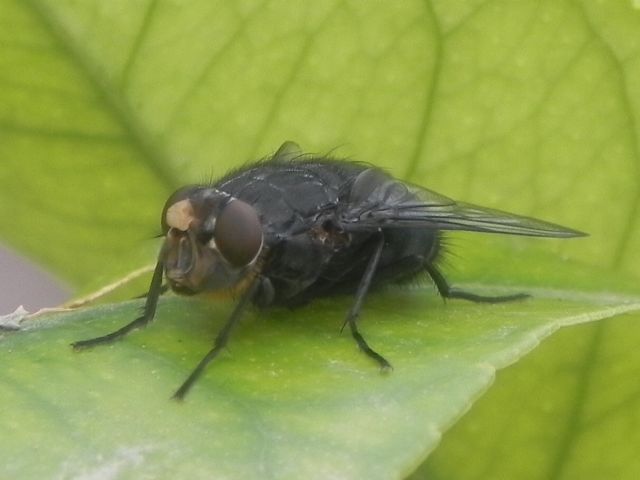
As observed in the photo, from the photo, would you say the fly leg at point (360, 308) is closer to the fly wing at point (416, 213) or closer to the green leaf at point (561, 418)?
the fly wing at point (416, 213)

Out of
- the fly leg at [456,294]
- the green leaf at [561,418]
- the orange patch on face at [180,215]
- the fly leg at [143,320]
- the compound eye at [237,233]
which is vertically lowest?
the green leaf at [561,418]

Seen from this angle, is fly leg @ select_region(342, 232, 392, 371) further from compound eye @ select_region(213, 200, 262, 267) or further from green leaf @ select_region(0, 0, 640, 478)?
compound eye @ select_region(213, 200, 262, 267)

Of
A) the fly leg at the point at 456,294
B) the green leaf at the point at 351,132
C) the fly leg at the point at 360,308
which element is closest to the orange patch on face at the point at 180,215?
the green leaf at the point at 351,132

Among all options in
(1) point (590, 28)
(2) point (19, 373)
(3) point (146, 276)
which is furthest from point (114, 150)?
(1) point (590, 28)

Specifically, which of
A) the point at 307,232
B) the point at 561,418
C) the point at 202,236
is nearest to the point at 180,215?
the point at 202,236

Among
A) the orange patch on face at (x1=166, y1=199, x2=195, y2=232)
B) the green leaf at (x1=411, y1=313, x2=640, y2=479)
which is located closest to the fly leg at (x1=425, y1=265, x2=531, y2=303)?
the green leaf at (x1=411, y1=313, x2=640, y2=479)

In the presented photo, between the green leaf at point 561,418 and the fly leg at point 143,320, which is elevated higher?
the fly leg at point 143,320

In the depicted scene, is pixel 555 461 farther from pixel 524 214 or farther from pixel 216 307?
pixel 216 307

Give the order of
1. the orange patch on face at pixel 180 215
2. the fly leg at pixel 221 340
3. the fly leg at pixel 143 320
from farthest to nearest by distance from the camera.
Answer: the orange patch on face at pixel 180 215 → the fly leg at pixel 143 320 → the fly leg at pixel 221 340
